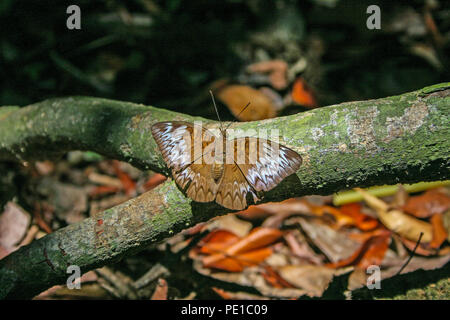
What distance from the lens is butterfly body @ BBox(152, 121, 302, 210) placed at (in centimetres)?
128

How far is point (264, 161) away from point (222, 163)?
167 millimetres

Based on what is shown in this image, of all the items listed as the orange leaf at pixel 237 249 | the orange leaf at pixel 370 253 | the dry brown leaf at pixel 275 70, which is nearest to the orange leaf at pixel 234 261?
the orange leaf at pixel 237 249

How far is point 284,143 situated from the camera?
1.37 m

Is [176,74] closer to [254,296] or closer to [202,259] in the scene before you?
[202,259]

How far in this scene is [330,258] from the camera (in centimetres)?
196

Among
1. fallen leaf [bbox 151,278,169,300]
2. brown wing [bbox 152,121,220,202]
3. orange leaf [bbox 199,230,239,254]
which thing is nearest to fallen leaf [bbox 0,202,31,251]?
fallen leaf [bbox 151,278,169,300]

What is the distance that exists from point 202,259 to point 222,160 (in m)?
0.85

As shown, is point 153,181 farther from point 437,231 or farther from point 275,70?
point 437,231

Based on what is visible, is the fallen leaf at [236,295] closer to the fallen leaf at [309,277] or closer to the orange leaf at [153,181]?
the fallen leaf at [309,277]

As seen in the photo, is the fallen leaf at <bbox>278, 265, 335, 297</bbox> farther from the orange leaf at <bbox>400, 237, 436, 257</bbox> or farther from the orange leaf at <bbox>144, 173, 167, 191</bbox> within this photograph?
the orange leaf at <bbox>144, 173, 167, 191</bbox>

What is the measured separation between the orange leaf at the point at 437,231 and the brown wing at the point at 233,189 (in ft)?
4.03

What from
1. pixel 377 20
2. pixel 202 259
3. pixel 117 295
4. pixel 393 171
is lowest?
pixel 117 295

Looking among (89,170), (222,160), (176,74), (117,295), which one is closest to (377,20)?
(176,74)

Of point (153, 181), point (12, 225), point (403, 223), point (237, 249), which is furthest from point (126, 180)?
point (403, 223)
